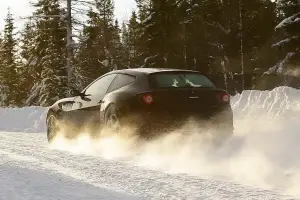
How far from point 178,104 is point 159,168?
1558 mm

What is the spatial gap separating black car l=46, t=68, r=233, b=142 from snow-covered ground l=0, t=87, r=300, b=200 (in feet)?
1.04

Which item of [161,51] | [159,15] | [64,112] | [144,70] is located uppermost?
[159,15]

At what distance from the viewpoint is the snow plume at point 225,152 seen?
18.1ft

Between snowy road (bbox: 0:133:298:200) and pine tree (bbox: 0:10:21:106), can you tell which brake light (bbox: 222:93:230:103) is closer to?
snowy road (bbox: 0:133:298:200)

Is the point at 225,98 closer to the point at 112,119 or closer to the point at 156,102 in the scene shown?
the point at 156,102

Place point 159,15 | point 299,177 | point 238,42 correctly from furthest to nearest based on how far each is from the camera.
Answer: point 159,15
point 238,42
point 299,177

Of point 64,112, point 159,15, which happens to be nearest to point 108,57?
point 159,15

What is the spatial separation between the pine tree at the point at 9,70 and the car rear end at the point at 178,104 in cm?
4970

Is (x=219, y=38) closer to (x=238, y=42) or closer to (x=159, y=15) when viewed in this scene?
(x=238, y=42)

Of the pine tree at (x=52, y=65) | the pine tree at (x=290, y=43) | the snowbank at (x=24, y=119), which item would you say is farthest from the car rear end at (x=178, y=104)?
the pine tree at (x=52, y=65)

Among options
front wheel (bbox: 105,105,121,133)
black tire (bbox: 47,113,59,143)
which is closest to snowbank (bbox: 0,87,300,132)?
black tire (bbox: 47,113,59,143)

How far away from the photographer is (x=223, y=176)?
551cm

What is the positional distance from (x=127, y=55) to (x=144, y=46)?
17.7 meters

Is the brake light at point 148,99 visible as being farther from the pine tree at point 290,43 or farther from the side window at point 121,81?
the pine tree at point 290,43
